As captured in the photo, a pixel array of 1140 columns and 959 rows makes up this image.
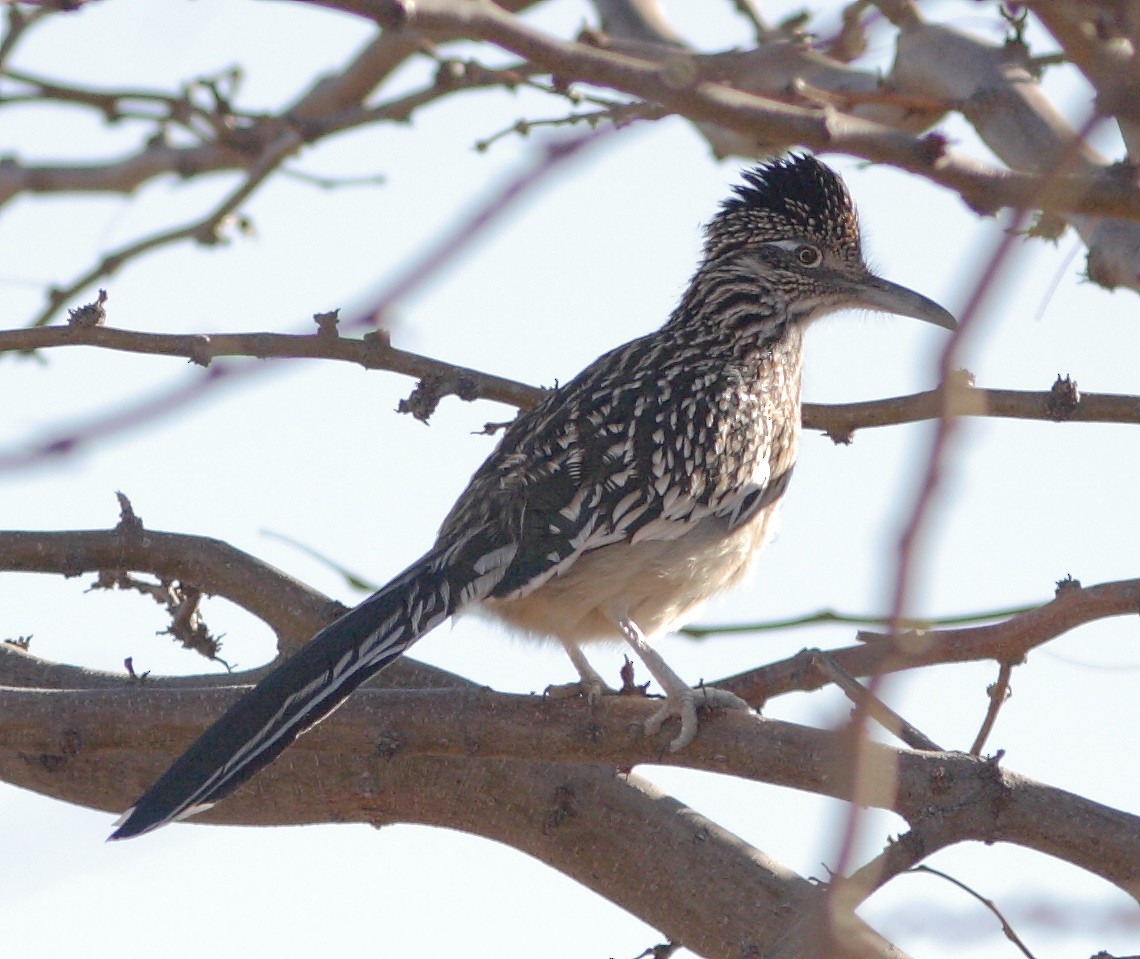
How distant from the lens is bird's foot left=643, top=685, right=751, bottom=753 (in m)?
4.00

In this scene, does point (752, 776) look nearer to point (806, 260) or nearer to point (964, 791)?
point (964, 791)

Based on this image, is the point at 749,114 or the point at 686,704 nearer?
the point at 749,114

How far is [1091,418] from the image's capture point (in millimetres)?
4434

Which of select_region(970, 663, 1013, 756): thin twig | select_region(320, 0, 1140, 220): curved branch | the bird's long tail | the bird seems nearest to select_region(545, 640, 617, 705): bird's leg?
the bird

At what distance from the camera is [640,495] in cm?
517

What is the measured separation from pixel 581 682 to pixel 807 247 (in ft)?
6.98

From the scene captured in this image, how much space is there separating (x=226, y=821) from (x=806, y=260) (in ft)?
9.58

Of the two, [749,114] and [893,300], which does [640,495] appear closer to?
[893,300]

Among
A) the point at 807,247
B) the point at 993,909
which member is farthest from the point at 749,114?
the point at 807,247

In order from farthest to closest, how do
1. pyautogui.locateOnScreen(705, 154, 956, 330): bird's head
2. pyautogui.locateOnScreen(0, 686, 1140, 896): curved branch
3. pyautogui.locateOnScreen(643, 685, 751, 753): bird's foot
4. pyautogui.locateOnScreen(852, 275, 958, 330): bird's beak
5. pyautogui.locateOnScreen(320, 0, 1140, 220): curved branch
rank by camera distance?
pyautogui.locateOnScreen(705, 154, 956, 330): bird's head
pyautogui.locateOnScreen(852, 275, 958, 330): bird's beak
pyautogui.locateOnScreen(643, 685, 751, 753): bird's foot
pyautogui.locateOnScreen(0, 686, 1140, 896): curved branch
pyautogui.locateOnScreen(320, 0, 1140, 220): curved branch

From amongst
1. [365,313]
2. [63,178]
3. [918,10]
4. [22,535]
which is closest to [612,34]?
[63,178]

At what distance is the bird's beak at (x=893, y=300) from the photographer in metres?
6.16

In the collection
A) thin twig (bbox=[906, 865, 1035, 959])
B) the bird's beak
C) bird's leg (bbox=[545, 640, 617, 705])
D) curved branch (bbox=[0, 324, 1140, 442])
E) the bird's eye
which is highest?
the bird's eye

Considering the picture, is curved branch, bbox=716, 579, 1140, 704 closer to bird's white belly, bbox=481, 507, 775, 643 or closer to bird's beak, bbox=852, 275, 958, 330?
bird's white belly, bbox=481, 507, 775, 643
